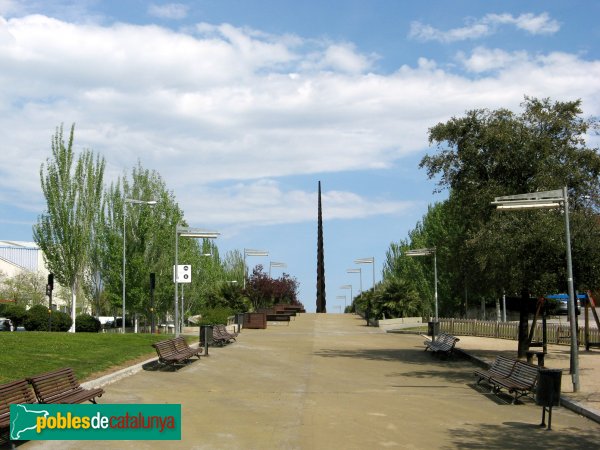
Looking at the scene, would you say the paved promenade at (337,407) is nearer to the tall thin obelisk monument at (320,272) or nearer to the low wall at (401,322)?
the low wall at (401,322)

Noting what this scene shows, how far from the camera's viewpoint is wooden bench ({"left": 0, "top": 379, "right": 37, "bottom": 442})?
9.49 metres

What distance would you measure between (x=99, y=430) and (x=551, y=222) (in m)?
13.9

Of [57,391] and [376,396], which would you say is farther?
[376,396]

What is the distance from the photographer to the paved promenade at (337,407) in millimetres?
10609

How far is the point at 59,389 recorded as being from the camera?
11.8m

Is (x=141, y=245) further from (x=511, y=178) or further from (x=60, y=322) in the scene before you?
(x=511, y=178)

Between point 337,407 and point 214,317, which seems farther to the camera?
point 214,317

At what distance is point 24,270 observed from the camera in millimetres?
80125

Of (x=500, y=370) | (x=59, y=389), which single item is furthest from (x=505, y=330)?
(x=59, y=389)

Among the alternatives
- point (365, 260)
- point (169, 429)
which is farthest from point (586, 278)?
point (365, 260)

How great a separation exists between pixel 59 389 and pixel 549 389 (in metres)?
7.98

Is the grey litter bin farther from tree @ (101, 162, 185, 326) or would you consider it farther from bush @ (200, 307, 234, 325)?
tree @ (101, 162, 185, 326)

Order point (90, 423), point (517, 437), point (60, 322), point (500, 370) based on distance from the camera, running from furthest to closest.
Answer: point (60, 322)
point (500, 370)
point (517, 437)
point (90, 423)

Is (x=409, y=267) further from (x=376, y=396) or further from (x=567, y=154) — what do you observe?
(x=376, y=396)
